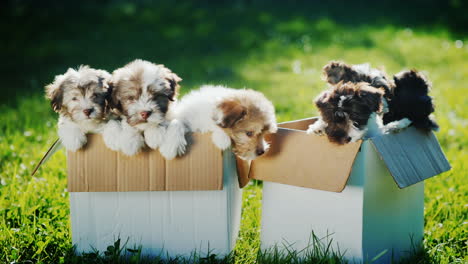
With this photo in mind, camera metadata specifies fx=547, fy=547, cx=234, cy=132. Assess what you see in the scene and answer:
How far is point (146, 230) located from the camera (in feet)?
12.6

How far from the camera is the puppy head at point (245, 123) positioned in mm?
3686

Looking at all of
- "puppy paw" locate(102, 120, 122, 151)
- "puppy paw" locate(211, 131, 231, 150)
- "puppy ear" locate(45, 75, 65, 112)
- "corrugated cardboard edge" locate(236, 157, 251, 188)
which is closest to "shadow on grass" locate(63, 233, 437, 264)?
"corrugated cardboard edge" locate(236, 157, 251, 188)

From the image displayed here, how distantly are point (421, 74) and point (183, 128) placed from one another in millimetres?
2142

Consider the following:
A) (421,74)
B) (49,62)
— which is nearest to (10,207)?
(421,74)

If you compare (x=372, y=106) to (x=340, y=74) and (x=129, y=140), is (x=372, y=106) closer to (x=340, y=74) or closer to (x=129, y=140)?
(x=340, y=74)

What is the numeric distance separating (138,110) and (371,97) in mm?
1555

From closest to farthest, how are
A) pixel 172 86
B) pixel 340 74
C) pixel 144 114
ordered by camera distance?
pixel 144 114
pixel 172 86
pixel 340 74

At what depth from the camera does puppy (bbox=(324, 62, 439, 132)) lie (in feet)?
13.8

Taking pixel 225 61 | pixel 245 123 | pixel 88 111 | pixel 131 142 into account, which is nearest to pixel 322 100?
pixel 245 123

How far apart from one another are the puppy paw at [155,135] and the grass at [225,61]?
31.5 inches

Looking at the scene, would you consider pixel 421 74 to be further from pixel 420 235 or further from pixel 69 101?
pixel 69 101

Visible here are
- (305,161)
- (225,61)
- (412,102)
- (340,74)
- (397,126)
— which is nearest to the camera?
(305,161)

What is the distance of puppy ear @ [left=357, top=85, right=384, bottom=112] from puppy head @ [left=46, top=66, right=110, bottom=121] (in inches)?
68.0

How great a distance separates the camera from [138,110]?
11.8 feet
